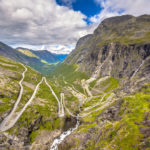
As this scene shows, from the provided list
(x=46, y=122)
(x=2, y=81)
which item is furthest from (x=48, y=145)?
(x=2, y=81)

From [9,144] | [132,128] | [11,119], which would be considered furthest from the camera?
[11,119]

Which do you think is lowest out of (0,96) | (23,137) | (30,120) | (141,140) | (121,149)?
(23,137)

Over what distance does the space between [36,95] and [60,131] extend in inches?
2486

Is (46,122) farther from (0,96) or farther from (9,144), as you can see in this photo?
(0,96)

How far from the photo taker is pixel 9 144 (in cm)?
8212

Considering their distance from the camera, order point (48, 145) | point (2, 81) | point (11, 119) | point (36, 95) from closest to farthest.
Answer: point (48, 145) → point (11, 119) → point (2, 81) → point (36, 95)

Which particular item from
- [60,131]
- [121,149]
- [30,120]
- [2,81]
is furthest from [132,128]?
[2,81]

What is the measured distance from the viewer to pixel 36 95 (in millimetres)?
150250

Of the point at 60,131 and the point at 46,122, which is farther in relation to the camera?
the point at 46,122

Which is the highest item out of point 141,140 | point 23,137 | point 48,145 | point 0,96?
point 0,96

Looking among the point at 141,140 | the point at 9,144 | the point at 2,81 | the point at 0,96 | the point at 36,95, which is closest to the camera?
the point at 141,140

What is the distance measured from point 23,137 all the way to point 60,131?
3297 centimetres

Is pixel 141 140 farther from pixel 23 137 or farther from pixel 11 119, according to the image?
pixel 11 119

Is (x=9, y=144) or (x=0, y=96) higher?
(x=0, y=96)
